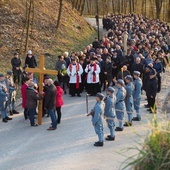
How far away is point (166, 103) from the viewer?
48.6 ft

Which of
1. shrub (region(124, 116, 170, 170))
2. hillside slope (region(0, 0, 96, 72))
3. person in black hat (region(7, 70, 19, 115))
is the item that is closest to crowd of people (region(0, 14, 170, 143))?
person in black hat (region(7, 70, 19, 115))

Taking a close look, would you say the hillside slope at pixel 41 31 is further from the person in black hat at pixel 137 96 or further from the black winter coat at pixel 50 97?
the person in black hat at pixel 137 96

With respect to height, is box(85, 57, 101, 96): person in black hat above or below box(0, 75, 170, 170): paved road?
above

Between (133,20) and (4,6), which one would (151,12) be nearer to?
(133,20)

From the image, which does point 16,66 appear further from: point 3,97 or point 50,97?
point 50,97

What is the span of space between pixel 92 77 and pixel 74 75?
72 centimetres

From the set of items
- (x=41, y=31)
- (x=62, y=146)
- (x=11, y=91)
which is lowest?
(x=62, y=146)

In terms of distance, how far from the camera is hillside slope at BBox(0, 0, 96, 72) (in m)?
22.9

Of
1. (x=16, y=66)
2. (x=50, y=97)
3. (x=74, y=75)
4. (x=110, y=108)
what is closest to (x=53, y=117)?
(x=50, y=97)

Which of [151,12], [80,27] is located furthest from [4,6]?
[151,12]

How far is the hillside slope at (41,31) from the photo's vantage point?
901 inches

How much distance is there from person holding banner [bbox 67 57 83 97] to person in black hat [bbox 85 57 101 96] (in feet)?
1.12

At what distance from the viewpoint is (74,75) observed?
15.9m

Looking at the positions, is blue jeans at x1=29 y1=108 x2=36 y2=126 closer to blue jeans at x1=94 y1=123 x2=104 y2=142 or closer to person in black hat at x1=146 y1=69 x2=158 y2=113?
blue jeans at x1=94 y1=123 x2=104 y2=142
